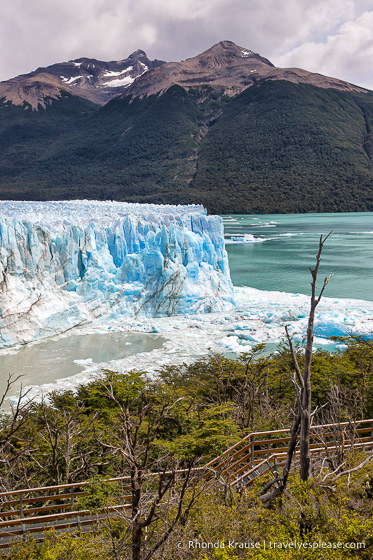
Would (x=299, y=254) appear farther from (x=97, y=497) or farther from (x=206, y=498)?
(x=97, y=497)

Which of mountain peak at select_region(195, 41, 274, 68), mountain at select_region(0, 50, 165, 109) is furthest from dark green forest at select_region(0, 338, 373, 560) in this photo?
mountain peak at select_region(195, 41, 274, 68)

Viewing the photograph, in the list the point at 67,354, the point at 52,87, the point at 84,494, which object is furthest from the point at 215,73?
the point at 84,494

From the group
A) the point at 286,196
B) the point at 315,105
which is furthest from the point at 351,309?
the point at 315,105

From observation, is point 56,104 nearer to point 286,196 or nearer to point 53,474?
point 286,196

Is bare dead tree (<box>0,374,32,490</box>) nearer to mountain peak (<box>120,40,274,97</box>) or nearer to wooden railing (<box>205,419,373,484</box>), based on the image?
wooden railing (<box>205,419,373,484</box>)

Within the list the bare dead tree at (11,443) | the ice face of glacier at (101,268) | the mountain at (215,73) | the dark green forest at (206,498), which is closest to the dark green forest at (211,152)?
the mountain at (215,73)

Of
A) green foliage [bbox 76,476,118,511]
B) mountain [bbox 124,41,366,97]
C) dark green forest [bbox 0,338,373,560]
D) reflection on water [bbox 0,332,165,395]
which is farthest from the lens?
mountain [bbox 124,41,366,97]
